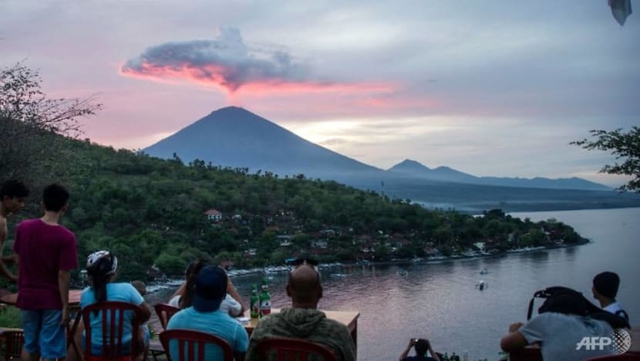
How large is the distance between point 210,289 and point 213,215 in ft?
138

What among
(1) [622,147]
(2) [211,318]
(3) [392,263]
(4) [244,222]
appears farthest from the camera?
(3) [392,263]

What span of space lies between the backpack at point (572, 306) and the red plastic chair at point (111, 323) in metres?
1.84

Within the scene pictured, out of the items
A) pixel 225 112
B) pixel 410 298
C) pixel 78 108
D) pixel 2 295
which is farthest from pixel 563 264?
pixel 225 112

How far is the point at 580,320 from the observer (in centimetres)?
244

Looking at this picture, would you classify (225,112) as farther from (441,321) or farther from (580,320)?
(580,320)

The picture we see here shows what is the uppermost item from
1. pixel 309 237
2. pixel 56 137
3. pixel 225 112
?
pixel 225 112

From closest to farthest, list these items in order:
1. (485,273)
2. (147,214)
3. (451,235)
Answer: (147,214), (485,273), (451,235)

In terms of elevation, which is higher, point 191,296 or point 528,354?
point 191,296

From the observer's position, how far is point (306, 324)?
225 cm

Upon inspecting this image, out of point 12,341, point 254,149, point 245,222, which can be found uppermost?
point 254,149

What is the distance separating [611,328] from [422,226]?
181ft

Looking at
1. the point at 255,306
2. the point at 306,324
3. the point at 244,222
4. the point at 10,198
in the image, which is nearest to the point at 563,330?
the point at 306,324

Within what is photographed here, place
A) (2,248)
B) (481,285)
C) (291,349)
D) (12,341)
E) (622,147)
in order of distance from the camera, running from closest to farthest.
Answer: (291,349) → (2,248) → (12,341) → (622,147) → (481,285)

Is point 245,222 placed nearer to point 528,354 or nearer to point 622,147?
point 622,147
